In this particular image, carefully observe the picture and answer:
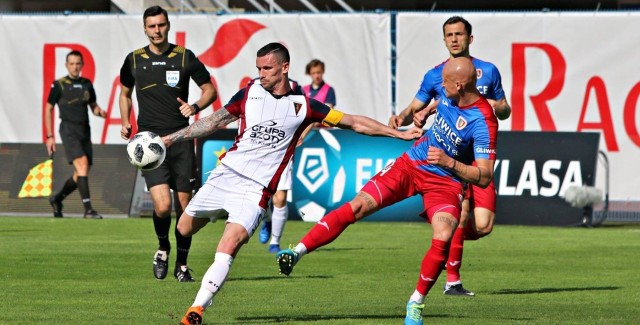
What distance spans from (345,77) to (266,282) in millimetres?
12781

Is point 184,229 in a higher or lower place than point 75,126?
higher

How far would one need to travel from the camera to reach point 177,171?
13500 mm

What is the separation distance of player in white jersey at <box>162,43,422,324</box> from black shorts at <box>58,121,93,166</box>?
1285 cm

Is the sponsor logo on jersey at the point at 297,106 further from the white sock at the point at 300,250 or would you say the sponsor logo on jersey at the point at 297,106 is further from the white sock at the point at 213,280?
the white sock at the point at 213,280

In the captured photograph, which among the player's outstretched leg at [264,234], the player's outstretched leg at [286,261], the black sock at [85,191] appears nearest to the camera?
the player's outstretched leg at [286,261]

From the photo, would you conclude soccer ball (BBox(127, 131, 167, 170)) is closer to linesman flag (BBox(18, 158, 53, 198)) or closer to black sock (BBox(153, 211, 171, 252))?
black sock (BBox(153, 211, 171, 252))

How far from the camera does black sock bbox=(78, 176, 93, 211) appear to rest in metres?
22.8

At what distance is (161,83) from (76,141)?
989 cm

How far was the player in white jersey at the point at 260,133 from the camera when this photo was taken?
10.2m

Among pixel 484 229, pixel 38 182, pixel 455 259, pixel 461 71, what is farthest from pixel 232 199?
pixel 38 182

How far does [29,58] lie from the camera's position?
26891mm

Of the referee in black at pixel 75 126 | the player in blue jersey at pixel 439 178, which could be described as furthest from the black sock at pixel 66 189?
the player in blue jersey at pixel 439 178

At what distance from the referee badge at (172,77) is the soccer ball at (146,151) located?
10.6 ft

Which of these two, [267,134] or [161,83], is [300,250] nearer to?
[267,134]
